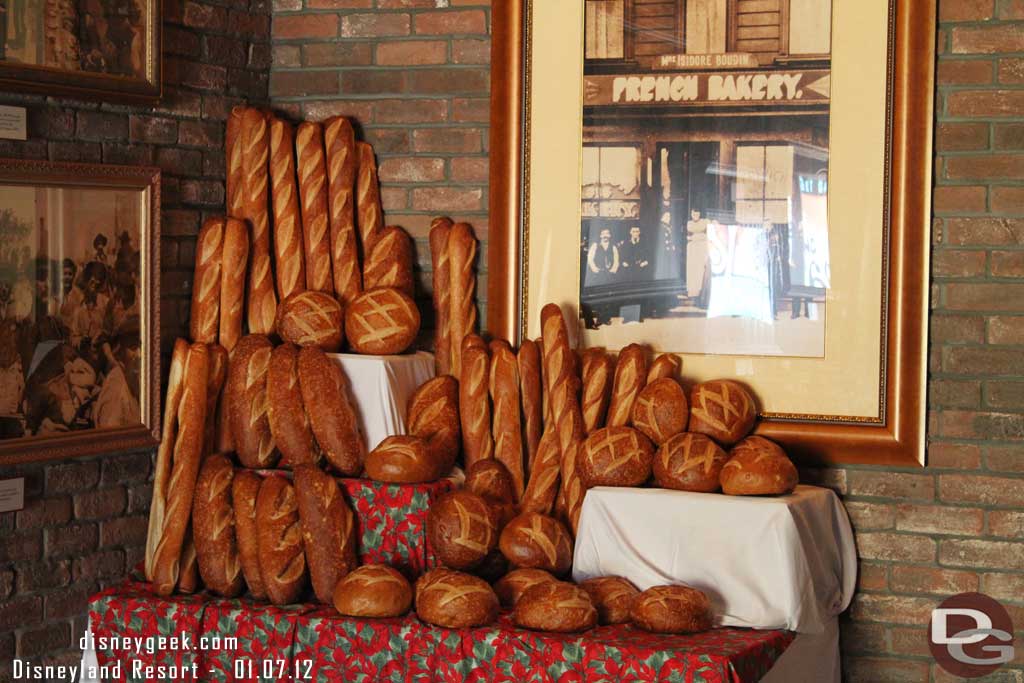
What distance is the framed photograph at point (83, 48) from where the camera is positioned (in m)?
3.07

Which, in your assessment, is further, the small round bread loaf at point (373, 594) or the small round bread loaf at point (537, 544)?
the small round bread loaf at point (537, 544)

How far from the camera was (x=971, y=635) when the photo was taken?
3350 mm

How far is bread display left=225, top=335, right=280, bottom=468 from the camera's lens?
3.39m

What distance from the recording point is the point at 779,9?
136 inches

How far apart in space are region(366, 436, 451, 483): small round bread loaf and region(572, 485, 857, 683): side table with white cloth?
0.43 metres

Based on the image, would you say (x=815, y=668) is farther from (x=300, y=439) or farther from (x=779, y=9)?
(x=779, y=9)

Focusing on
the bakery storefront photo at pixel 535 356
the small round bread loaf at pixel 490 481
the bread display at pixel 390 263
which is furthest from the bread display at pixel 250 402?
the small round bread loaf at pixel 490 481

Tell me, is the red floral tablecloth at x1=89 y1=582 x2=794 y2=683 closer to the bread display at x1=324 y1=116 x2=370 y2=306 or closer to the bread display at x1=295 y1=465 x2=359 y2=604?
the bread display at x1=295 y1=465 x2=359 y2=604

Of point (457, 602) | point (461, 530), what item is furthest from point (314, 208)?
point (457, 602)

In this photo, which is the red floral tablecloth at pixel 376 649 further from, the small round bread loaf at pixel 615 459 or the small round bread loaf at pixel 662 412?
the small round bread loaf at pixel 662 412

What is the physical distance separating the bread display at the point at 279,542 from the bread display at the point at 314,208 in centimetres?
69

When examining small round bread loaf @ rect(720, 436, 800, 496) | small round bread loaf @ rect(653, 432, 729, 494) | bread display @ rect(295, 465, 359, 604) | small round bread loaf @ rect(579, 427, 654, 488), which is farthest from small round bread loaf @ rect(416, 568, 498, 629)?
small round bread loaf @ rect(720, 436, 800, 496)

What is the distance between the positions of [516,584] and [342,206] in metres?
1.32

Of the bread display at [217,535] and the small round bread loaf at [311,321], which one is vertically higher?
the small round bread loaf at [311,321]
